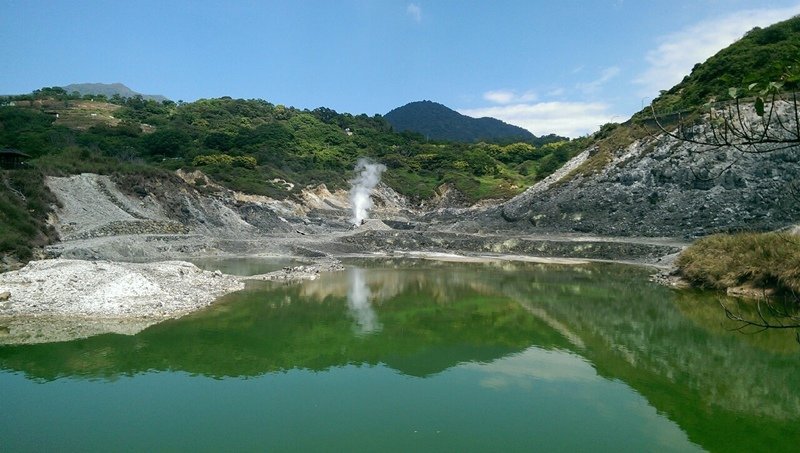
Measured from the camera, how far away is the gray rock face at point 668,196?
135ft

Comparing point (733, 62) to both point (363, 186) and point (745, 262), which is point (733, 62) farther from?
point (363, 186)

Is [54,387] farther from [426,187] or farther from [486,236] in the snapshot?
[426,187]

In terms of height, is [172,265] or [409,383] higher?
[172,265]

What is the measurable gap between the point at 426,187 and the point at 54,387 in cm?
8066

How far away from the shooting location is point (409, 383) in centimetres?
1427

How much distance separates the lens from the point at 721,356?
659 inches

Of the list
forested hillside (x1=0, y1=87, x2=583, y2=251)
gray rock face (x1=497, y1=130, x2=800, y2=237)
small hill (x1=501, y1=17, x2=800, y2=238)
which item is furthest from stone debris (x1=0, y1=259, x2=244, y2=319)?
gray rock face (x1=497, y1=130, x2=800, y2=237)

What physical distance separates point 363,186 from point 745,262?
65.4m

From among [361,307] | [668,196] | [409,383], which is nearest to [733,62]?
[668,196]

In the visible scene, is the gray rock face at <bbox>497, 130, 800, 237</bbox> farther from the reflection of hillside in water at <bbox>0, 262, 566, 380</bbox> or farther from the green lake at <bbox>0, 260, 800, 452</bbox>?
the reflection of hillside in water at <bbox>0, 262, 566, 380</bbox>

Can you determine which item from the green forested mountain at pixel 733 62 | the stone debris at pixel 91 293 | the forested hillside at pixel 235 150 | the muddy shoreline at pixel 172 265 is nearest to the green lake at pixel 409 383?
the stone debris at pixel 91 293

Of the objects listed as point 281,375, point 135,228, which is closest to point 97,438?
point 281,375

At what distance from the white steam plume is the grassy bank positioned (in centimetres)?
4761

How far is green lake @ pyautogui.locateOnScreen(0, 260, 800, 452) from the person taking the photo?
10.8 meters
